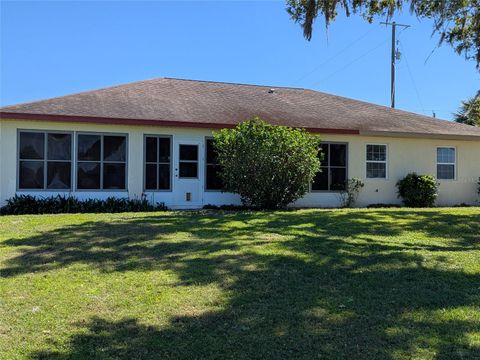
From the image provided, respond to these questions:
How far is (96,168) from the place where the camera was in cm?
1494

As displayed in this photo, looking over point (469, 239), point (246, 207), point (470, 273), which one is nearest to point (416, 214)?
point (469, 239)

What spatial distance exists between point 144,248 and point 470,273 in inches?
185

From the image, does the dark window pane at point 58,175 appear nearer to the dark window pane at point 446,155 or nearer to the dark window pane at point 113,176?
the dark window pane at point 113,176

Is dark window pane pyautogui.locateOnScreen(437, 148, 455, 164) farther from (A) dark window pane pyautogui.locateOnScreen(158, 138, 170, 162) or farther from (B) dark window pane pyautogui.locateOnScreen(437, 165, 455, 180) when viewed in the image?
(A) dark window pane pyautogui.locateOnScreen(158, 138, 170, 162)

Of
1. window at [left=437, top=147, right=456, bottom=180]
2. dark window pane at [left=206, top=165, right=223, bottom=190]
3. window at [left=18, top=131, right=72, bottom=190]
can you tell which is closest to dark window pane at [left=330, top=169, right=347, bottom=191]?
window at [left=437, top=147, right=456, bottom=180]

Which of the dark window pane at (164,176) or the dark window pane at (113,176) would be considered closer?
the dark window pane at (113,176)

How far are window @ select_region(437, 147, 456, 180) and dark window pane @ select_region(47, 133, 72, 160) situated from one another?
1270cm

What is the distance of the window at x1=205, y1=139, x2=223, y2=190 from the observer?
15.9m

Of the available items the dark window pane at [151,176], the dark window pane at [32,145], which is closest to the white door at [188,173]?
the dark window pane at [151,176]

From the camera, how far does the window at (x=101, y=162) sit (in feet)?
48.6

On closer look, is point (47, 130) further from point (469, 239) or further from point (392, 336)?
point (392, 336)

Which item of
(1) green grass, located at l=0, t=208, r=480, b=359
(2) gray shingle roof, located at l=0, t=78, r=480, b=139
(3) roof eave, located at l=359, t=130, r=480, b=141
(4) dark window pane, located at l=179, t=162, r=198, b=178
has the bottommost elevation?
(1) green grass, located at l=0, t=208, r=480, b=359

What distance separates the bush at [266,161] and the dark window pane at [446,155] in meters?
6.34

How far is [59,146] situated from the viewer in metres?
14.6
